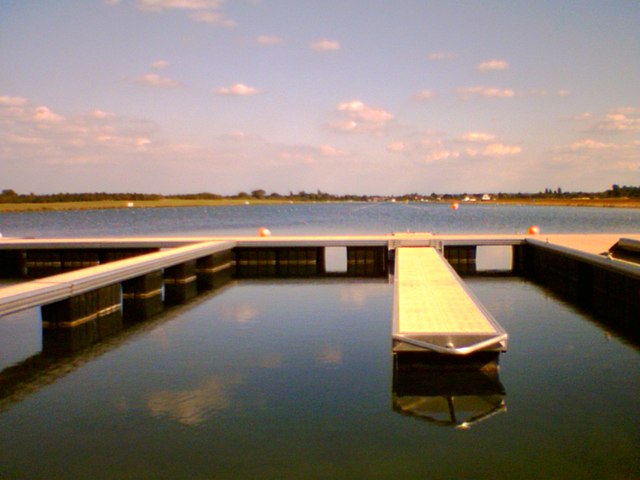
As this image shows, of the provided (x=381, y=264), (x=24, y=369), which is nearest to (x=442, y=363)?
(x=24, y=369)

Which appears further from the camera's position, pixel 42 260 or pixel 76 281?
pixel 42 260

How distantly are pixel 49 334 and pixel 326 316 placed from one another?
21.4 feet

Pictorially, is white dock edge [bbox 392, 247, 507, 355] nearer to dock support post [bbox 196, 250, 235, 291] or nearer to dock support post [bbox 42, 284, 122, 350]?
dock support post [bbox 42, 284, 122, 350]

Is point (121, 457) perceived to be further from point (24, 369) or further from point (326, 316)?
point (326, 316)

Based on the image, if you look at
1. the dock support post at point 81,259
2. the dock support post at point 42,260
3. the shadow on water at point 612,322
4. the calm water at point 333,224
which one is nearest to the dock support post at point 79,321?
the dock support post at point 81,259

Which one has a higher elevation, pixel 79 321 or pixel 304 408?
pixel 79 321

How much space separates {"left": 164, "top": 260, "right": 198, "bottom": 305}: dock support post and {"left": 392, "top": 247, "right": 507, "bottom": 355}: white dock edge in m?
7.37

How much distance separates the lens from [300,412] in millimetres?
8609

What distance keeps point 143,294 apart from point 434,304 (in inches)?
373

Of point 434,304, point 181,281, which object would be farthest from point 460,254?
point 434,304

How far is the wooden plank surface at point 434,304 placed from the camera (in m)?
9.97

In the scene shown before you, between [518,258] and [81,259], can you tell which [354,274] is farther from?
[81,259]

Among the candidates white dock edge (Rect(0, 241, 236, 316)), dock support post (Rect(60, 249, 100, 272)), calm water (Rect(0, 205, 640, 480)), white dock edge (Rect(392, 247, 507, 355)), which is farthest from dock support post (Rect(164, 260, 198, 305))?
white dock edge (Rect(392, 247, 507, 355))

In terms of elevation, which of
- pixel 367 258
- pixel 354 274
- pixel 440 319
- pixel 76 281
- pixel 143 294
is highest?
pixel 76 281
